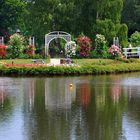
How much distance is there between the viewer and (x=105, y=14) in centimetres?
4281

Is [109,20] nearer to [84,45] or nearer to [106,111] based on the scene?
[84,45]

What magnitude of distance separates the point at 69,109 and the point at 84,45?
2060cm

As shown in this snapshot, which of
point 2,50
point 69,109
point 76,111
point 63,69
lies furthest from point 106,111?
point 2,50

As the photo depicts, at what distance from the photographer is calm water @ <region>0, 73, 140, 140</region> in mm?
13969

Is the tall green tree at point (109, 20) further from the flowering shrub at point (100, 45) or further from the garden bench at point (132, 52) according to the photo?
the flowering shrub at point (100, 45)

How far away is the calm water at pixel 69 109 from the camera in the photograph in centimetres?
1397

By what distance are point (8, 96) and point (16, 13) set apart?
33.5 metres

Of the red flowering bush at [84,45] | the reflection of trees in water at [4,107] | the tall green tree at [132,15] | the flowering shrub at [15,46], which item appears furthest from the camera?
the tall green tree at [132,15]

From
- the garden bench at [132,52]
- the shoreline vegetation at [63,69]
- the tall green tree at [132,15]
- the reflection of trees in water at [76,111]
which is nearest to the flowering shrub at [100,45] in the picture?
the garden bench at [132,52]

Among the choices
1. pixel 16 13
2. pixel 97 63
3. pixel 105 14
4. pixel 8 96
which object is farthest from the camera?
pixel 16 13

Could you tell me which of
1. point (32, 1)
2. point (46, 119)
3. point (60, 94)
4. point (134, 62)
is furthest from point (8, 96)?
point (32, 1)

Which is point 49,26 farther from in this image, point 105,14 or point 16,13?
point 16,13

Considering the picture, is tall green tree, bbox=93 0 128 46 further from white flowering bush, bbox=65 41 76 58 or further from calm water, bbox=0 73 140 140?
calm water, bbox=0 73 140 140

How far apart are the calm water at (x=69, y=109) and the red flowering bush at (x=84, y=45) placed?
10.2 m
